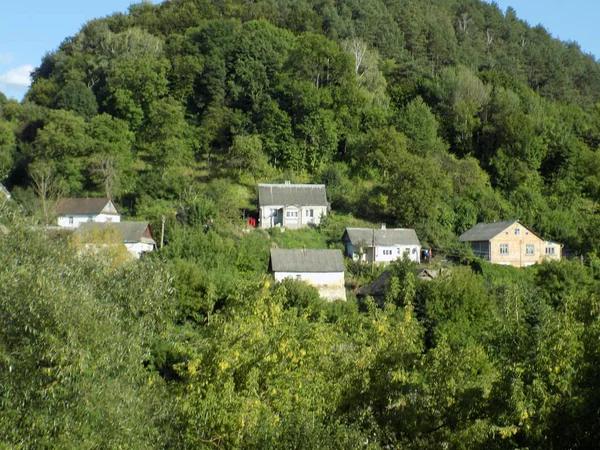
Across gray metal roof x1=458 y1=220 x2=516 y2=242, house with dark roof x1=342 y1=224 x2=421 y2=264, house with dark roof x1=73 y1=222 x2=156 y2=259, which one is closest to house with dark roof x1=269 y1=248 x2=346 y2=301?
house with dark roof x1=342 y1=224 x2=421 y2=264

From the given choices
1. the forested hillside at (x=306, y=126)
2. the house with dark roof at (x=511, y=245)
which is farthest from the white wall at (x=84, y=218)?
the house with dark roof at (x=511, y=245)

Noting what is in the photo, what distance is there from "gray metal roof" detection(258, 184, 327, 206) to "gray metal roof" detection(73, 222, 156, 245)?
797 centimetres

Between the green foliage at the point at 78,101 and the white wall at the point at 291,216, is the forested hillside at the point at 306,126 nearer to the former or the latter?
the green foliage at the point at 78,101

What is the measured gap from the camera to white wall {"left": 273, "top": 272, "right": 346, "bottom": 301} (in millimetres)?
36344

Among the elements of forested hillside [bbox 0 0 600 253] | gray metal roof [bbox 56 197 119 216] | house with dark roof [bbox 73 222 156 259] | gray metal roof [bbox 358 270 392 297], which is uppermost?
forested hillside [bbox 0 0 600 253]

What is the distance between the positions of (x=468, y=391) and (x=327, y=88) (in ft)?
147

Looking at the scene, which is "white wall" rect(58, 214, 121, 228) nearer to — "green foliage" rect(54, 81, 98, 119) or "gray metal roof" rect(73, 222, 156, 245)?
"gray metal roof" rect(73, 222, 156, 245)

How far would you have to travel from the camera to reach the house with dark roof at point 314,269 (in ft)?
120

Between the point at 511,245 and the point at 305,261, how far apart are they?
13120 mm

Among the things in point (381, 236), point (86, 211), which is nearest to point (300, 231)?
point (381, 236)

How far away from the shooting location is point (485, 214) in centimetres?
4681

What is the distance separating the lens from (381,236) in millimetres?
40844

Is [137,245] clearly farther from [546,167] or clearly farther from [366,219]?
[546,167]

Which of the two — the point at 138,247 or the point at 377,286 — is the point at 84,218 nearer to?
the point at 138,247
